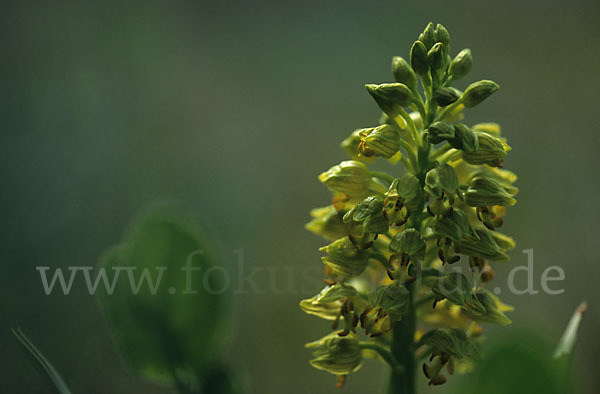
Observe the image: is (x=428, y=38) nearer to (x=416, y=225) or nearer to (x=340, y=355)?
(x=416, y=225)

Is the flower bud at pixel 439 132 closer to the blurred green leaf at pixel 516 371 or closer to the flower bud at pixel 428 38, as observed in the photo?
the flower bud at pixel 428 38

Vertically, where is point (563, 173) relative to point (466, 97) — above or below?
below

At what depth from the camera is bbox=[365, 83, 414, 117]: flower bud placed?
700 millimetres

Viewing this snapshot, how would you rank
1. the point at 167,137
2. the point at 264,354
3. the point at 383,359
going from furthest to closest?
the point at 167,137, the point at 264,354, the point at 383,359

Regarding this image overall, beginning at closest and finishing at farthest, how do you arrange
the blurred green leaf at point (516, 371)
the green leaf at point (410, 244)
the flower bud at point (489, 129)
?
1. the blurred green leaf at point (516, 371)
2. the green leaf at point (410, 244)
3. the flower bud at point (489, 129)

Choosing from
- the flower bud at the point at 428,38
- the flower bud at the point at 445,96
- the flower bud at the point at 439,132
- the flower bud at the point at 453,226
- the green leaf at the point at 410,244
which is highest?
the flower bud at the point at 428,38

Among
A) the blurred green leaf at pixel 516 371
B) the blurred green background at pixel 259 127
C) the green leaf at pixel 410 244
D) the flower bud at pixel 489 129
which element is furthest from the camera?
the blurred green background at pixel 259 127

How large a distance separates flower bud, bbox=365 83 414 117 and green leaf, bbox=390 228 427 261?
158 millimetres

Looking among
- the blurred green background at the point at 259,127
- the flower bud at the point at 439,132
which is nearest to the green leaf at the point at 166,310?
the flower bud at the point at 439,132

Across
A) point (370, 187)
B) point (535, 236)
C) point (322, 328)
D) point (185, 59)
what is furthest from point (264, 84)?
point (370, 187)

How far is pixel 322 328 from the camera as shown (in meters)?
2.08

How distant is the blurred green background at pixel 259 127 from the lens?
191 cm

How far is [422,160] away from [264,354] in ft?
4.95

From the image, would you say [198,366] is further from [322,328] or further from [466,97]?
[322,328]
